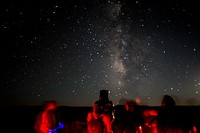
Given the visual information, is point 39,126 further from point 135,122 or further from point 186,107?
point 186,107

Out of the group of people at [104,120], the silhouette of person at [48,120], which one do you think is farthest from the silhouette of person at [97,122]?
the silhouette of person at [48,120]

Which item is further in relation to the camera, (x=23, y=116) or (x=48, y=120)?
(x=23, y=116)

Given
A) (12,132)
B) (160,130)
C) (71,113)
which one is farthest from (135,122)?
(12,132)

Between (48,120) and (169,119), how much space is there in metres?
3.93

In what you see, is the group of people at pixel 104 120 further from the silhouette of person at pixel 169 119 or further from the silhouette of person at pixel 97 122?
the silhouette of person at pixel 169 119

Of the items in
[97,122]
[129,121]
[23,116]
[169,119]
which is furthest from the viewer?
[23,116]

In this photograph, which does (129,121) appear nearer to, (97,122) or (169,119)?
(97,122)

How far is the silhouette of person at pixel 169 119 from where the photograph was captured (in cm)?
646

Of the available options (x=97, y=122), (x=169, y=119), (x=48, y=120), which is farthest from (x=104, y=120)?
(x=169, y=119)

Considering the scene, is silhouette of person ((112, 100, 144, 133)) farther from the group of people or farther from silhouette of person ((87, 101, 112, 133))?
silhouette of person ((87, 101, 112, 133))

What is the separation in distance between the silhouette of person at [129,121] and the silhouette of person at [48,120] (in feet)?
6.76

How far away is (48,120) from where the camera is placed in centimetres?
745

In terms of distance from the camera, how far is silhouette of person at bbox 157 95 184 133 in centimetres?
646

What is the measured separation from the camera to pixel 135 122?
7.64 m
